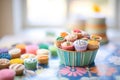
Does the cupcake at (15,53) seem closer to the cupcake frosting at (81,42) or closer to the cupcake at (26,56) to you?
the cupcake at (26,56)

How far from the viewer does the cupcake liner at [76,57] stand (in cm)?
101

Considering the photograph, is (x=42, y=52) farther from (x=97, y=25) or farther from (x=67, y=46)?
(x=97, y=25)

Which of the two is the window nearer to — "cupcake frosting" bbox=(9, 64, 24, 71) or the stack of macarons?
the stack of macarons

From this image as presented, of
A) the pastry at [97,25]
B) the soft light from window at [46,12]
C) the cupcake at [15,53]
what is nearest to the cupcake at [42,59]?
the cupcake at [15,53]

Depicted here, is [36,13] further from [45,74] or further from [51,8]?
[45,74]

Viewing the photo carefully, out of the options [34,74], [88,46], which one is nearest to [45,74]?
[34,74]

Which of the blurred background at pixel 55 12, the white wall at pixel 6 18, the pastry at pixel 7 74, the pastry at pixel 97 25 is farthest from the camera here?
the blurred background at pixel 55 12

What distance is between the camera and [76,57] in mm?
1014

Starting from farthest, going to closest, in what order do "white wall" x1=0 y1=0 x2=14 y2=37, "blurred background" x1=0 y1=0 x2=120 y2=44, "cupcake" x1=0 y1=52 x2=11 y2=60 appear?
"blurred background" x1=0 y1=0 x2=120 y2=44, "white wall" x1=0 y1=0 x2=14 y2=37, "cupcake" x1=0 y1=52 x2=11 y2=60

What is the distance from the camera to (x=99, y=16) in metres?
1.39

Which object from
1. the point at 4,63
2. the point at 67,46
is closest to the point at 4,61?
the point at 4,63

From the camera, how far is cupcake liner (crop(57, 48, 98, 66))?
1.01 metres

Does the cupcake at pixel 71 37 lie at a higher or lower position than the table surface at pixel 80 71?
higher

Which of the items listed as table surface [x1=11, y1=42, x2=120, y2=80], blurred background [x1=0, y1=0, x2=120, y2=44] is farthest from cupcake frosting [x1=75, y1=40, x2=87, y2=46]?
blurred background [x1=0, y1=0, x2=120, y2=44]
